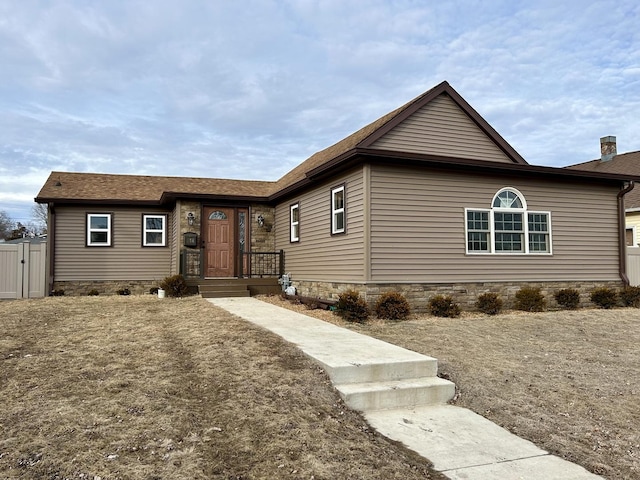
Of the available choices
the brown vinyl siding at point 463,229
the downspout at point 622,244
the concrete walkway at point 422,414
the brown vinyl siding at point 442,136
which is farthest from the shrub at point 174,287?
the downspout at point 622,244

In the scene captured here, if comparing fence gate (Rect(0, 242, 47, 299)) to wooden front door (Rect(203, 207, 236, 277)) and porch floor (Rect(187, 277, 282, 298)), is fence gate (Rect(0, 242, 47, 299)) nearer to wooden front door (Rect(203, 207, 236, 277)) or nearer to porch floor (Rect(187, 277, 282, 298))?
porch floor (Rect(187, 277, 282, 298))

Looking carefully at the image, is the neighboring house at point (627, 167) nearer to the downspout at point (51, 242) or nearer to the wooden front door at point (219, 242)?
the wooden front door at point (219, 242)

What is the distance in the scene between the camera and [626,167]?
69.0 feet

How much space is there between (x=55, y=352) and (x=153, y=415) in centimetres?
271

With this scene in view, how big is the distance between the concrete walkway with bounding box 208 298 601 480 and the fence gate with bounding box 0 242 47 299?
10127mm

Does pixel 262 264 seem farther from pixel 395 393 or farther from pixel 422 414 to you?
pixel 422 414

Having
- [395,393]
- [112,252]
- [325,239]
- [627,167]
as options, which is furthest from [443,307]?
[627,167]

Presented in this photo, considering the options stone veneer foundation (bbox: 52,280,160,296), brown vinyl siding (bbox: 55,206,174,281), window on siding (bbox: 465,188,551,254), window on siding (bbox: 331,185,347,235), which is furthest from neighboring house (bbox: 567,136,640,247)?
stone veneer foundation (bbox: 52,280,160,296)

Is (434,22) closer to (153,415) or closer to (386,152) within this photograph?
(386,152)

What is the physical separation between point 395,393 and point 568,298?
7849 millimetres

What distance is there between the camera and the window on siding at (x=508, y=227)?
10.4 m

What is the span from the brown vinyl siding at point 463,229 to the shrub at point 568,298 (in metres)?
0.41

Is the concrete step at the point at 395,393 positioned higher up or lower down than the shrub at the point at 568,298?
lower down

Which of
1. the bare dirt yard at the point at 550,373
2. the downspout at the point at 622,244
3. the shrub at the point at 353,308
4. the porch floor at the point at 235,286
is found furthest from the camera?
the porch floor at the point at 235,286
